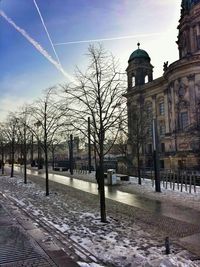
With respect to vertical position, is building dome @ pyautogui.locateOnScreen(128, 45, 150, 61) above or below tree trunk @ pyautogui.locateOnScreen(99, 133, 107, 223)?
above

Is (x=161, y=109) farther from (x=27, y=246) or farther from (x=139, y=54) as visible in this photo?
(x=27, y=246)

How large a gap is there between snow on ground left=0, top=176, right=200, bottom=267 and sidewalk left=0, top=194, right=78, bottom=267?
0.57 meters

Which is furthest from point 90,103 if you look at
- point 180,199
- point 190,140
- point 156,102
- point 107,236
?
point 156,102

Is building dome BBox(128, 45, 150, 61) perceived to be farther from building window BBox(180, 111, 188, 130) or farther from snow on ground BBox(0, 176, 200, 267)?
snow on ground BBox(0, 176, 200, 267)

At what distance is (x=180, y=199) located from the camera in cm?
1332

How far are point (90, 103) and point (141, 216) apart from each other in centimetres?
447

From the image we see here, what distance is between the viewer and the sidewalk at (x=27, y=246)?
579cm

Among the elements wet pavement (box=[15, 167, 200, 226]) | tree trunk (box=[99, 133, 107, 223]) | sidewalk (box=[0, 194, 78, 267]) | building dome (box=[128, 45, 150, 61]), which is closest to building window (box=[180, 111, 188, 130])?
building dome (box=[128, 45, 150, 61])

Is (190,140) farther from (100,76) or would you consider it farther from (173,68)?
(100,76)

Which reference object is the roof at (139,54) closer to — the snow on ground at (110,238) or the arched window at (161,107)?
the arched window at (161,107)

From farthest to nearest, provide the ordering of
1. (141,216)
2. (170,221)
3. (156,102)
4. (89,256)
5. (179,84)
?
(156,102)
(179,84)
(141,216)
(170,221)
(89,256)

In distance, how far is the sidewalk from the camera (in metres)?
5.79

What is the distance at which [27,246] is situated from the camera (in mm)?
6746

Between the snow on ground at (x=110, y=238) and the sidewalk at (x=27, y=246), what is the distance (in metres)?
0.57
